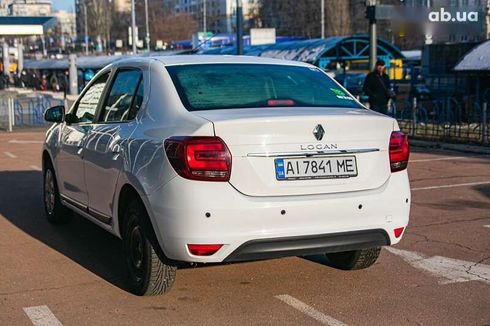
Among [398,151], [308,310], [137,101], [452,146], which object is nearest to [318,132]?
[398,151]

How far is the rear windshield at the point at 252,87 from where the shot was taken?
17.1 ft

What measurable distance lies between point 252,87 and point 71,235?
9.55 ft

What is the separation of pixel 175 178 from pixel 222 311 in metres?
0.99

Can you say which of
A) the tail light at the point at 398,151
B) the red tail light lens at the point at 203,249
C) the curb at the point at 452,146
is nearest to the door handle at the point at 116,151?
the red tail light lens at the point at 203,249

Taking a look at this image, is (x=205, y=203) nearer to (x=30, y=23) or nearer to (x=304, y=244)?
(x=304, y=244)

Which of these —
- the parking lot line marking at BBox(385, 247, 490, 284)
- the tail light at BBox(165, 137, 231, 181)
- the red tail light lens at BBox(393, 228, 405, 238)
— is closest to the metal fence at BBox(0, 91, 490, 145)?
the parking lot line marking at BBox(385, 247, 490, 284)

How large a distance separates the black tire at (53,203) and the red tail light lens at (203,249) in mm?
3192

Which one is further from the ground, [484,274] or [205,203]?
[205,203]

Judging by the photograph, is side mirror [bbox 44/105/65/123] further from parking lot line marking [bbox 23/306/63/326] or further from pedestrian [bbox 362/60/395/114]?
pedestrian [bbox 362/60/395/114]

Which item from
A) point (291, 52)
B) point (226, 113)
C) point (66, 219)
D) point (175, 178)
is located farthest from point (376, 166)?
point (291, 52)

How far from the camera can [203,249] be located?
4.69 meters

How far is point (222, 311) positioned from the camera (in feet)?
16.2

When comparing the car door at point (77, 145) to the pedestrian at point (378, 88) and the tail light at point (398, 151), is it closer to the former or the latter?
the tail light at point (398, 151)

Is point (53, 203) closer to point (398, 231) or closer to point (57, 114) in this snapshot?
point (57, 114)
